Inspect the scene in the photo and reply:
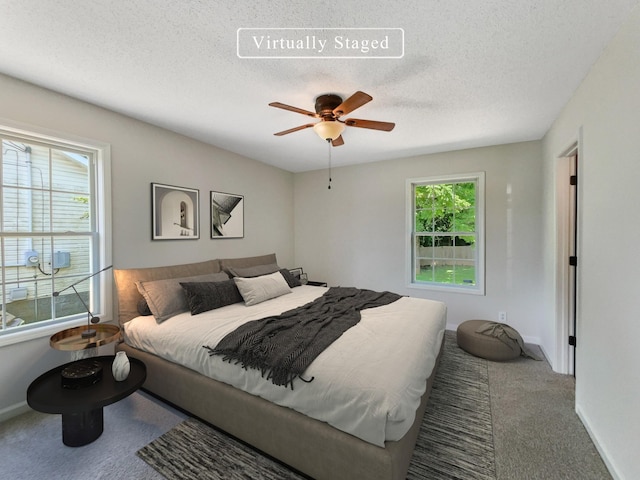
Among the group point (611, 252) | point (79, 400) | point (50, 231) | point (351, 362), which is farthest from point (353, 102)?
point (50, 231)

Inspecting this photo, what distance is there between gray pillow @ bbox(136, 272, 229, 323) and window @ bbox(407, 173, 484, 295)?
3182 millimetres

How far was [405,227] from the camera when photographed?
13.8 ft

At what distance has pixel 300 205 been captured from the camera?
5.18 meters

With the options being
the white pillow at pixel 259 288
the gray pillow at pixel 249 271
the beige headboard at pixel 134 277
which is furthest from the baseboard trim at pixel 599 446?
the beige headboard at pixel 134 277

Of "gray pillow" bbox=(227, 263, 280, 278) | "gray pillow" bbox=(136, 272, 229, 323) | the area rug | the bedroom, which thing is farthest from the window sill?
"gray pillow" bbox=(136, 272, 229, 323)

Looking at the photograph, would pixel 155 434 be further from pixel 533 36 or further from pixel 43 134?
pixel 533 36

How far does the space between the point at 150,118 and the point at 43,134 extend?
2.86 feet

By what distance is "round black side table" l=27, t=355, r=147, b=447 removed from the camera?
1633 millimetres

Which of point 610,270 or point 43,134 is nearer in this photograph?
point 610,270

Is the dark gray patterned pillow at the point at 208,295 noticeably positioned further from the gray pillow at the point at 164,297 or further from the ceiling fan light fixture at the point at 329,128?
the ceiling fan light fixture at the point at 329,128

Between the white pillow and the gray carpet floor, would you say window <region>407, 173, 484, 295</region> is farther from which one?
the white pillow

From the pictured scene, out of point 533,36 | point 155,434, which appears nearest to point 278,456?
point 155,434

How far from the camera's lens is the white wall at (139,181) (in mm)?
2115

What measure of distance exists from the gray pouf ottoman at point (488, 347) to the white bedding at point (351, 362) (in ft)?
2.51
